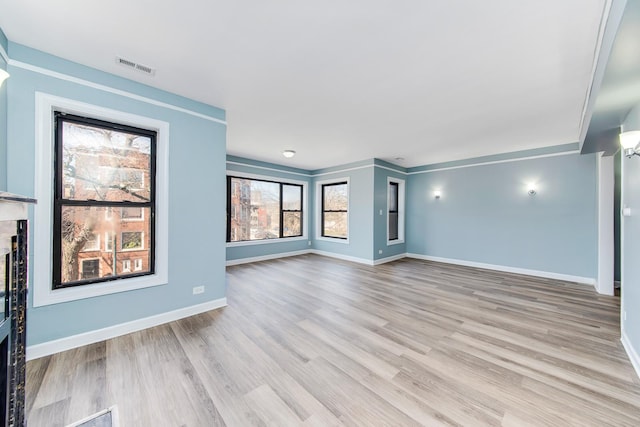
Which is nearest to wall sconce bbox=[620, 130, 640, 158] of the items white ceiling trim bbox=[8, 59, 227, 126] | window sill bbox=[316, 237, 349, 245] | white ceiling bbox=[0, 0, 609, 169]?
white ceiling bbox=[0, 0, 609, 169]

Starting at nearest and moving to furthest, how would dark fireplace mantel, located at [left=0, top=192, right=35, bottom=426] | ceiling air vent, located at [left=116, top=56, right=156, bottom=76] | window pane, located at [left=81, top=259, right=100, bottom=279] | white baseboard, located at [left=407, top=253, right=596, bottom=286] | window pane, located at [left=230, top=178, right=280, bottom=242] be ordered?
dark fireplace mantel, located at [left=0, top=192, right=35, bottom=426] → ceiling air vent, located at [left=116, top=56, right=156, bottom=76] → window pane, located at [left=81, top=259, right=100, bottom=279] → white baseboard, located at [left=407, top=253, right=596, bottom=286] → window pane, located at [left=230, top=178, right=280, bottom=242]

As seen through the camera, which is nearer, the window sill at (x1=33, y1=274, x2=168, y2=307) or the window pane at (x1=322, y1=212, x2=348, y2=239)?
the window sill at (x1=33, y1=274, x2=168, y2=307)

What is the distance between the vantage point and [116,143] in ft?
8.29

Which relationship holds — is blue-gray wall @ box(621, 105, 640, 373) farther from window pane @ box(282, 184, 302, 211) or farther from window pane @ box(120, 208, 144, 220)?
window pane @ box(282, 184, 302, 211)

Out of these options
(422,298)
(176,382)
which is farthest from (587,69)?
(176,382)

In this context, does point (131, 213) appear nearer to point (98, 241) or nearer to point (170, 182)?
point (98, 241)

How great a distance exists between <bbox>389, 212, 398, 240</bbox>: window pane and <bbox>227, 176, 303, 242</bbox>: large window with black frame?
266 centimetres

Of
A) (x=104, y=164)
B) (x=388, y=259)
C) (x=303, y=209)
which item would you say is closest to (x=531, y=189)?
(x=388, y=259)

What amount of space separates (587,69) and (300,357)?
3745mm

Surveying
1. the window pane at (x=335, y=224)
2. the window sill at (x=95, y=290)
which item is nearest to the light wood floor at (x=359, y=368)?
the window sill at (x=95, y=290)

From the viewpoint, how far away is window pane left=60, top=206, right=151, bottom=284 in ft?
7.51

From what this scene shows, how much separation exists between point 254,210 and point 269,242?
3.13 feet

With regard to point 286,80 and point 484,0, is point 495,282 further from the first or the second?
point 286,80

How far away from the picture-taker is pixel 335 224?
6.90 meters
